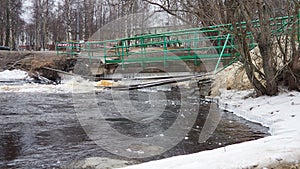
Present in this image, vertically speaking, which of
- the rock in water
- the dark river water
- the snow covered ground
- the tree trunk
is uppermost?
the tree trunk

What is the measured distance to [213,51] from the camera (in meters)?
10.7

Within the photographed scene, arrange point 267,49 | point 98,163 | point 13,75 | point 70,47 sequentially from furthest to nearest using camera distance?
point 70,47 → point 13,75 → point 267,49 → point 98,163

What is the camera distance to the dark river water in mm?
3194

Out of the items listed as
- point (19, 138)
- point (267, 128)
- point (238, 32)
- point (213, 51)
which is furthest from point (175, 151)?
point (213, 51)

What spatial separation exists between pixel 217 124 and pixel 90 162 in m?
2.59

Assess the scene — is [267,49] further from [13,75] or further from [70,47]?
[70,47]

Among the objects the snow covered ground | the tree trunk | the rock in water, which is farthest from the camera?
the tree trunk

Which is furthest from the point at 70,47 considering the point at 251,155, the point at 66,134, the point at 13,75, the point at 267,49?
the point at 251,155

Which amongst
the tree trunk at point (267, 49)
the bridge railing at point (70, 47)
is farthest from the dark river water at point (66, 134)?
the bridge railing at point (70, 47)

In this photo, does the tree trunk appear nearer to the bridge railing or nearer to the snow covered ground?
the snow covered ground

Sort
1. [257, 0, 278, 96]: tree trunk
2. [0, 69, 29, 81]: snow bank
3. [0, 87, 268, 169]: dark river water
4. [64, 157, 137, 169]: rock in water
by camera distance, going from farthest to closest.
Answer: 1. [0, 69, 29, 81]: snow bank
2. [257, 0, 278, 96]: tree trunk
3. [0, 87, 268, 169]: dark river water
4. [64, 157, 137, 169]: rock in water

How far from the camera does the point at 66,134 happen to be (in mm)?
4152

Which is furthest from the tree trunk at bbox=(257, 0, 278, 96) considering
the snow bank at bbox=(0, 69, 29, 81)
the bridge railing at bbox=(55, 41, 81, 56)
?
the bridge railing at bbox=(55, 41, 81, 56)

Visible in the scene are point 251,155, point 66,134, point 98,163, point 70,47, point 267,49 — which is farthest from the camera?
point 70,47
